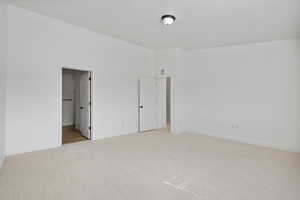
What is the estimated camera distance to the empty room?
2.48 metres

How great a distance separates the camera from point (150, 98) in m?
6.20

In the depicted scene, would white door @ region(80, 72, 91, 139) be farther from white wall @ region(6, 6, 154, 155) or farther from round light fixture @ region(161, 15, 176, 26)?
round light fixture @ region(161, 15, 176, 26)

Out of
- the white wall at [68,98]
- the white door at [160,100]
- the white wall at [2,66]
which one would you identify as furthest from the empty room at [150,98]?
the white wall at [68,98]

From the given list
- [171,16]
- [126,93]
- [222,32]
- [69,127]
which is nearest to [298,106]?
[222,32]

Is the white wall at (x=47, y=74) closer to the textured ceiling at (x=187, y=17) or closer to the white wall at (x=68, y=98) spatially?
the textured ceiling at (x=187, y=17)

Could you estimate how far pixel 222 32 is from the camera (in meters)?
4.10

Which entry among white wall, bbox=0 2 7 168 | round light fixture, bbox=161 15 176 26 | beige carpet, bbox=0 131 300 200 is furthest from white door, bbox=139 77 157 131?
white wall, bbox=0 2 7 168

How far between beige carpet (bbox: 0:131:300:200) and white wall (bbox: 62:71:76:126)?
2.78 m

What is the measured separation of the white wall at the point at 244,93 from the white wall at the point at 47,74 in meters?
2.35

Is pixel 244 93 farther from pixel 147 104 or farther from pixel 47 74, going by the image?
pixel 47 74

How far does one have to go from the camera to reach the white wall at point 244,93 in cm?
423

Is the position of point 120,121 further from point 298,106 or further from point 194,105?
point 298,106

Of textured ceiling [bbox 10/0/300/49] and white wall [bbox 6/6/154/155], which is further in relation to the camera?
white wall [bbox 6/6/154/155]

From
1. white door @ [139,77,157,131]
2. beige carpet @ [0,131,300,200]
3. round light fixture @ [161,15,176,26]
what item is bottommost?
beige carpet @ [0,131,300,200]
